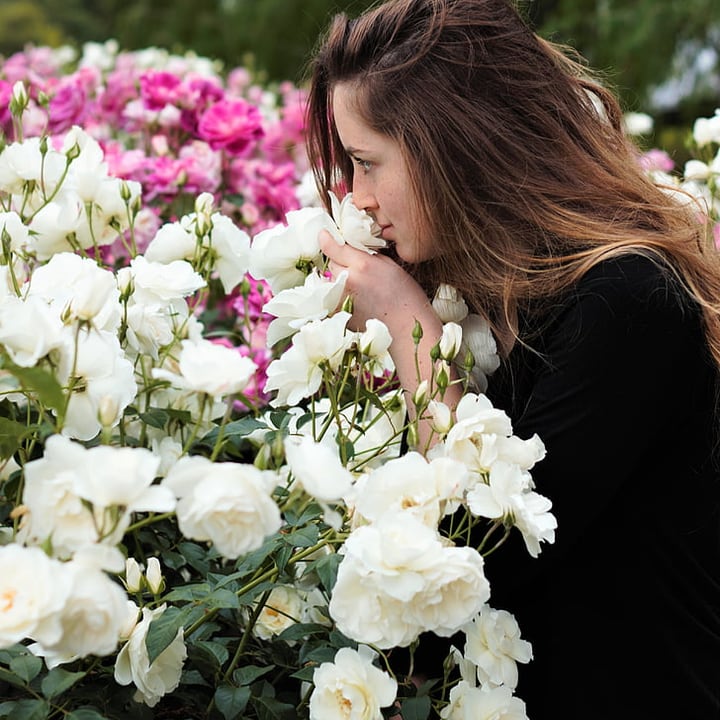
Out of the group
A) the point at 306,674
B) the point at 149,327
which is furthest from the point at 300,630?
the point at 149,327

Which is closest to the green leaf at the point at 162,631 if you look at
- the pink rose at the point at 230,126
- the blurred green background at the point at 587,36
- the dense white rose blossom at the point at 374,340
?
the dense white rose blossom at the point at 374,340

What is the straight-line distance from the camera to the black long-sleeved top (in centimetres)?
136

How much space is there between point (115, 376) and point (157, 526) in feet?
1.11

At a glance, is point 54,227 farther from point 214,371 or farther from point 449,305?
point 214,371

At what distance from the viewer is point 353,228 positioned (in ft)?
4.83

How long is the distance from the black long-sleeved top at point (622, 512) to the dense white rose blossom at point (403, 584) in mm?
353

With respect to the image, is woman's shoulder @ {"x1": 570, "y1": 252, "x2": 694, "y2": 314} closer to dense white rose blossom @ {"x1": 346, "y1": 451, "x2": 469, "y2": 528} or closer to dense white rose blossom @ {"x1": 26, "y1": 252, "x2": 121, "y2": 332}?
dense white rose blossom @ {"x1": 346, "y1": 451, "x2": 469, "y2": 528}

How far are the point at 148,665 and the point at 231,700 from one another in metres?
0.09

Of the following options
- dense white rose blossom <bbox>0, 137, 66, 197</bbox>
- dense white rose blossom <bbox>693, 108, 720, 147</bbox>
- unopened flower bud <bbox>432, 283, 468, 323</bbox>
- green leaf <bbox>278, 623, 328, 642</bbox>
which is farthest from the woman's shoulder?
dense white rose blossom <bbox>693, 108, 720, 147</bbox>

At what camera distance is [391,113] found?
1534 millimetres

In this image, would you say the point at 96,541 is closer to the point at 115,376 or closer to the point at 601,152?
the point at 115,376

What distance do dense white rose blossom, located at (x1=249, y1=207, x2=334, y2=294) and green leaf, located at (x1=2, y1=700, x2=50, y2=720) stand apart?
1.85 ft

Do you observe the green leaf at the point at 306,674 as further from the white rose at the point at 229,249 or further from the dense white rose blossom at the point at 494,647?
the white rose at the point at 229,249

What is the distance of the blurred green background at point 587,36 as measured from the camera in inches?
207
